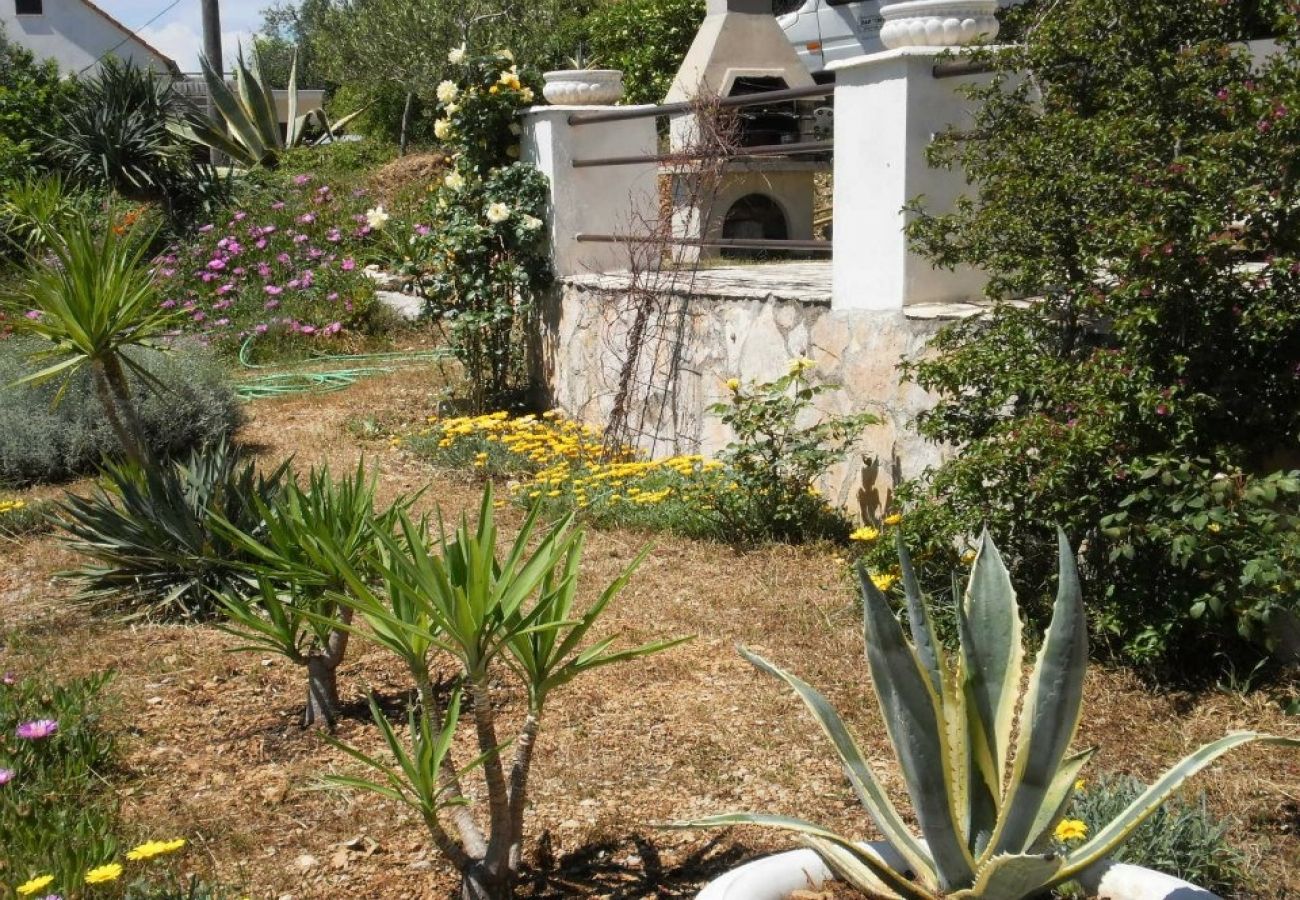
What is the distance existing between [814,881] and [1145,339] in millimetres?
2131

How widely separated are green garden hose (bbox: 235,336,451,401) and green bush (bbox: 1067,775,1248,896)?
7027 millimetres

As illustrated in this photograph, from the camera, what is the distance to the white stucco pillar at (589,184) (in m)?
7.50

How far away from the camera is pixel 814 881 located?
2.13m

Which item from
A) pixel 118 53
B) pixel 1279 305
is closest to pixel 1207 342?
pixel 1279 305

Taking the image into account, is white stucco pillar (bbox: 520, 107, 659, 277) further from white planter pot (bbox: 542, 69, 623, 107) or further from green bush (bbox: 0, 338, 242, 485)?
green bush (bbox: 0, 338, 242, 485)

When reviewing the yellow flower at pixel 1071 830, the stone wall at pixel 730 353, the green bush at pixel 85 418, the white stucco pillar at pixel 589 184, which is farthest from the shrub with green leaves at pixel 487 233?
the yellow flower at pixel 1071 830

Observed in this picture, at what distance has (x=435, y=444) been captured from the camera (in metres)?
7.30

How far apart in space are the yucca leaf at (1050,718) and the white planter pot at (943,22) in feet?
10.8

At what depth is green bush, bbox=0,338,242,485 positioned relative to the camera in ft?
23.4

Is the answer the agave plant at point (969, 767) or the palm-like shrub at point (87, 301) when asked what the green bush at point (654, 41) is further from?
the agave plant at point (969, 767)

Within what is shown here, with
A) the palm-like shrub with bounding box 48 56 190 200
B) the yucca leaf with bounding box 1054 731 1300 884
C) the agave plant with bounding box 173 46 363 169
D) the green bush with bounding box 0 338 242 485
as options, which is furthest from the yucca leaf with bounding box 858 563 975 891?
the agave plant with bounding box 173 46 363 169

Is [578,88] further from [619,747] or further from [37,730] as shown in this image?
[37,730]

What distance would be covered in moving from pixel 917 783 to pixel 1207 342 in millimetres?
2154

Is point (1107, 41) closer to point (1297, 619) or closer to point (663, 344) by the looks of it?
point (1297, 619)
